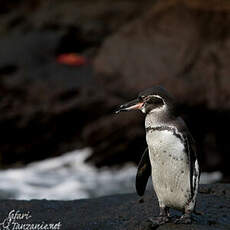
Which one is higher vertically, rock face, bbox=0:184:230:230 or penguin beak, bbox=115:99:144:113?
penguin beak, bbox=115:99:144:113

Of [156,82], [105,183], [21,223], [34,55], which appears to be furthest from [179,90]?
[21,223]

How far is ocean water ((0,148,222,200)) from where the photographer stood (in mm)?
8312

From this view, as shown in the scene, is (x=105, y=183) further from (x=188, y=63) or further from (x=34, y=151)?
(x=188, y=63)

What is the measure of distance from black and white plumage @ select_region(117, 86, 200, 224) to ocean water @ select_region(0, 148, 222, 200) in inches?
165

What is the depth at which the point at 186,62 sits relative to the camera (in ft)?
30.5

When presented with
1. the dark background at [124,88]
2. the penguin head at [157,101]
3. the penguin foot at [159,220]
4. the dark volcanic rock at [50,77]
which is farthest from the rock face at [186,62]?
the penguin head at [157,101]

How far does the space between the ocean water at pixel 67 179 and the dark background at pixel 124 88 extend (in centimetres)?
14

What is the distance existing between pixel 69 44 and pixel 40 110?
7.64ft

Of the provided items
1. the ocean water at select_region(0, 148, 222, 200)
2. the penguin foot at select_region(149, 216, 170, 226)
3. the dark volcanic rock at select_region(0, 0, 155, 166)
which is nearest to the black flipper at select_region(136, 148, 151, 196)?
the penguin foot at select_region(149, 216, 170, 226)

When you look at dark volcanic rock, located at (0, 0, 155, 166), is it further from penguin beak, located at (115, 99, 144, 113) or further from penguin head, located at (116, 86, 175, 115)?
penguin head, located at (116, 86, 175, 115)

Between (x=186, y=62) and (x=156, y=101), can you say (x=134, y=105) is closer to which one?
(x=156, y=101)

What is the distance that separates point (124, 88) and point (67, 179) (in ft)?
5.12

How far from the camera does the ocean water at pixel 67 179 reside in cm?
831

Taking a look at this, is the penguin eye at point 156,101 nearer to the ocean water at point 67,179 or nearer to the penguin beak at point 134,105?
the penguin beak at point 134,105
